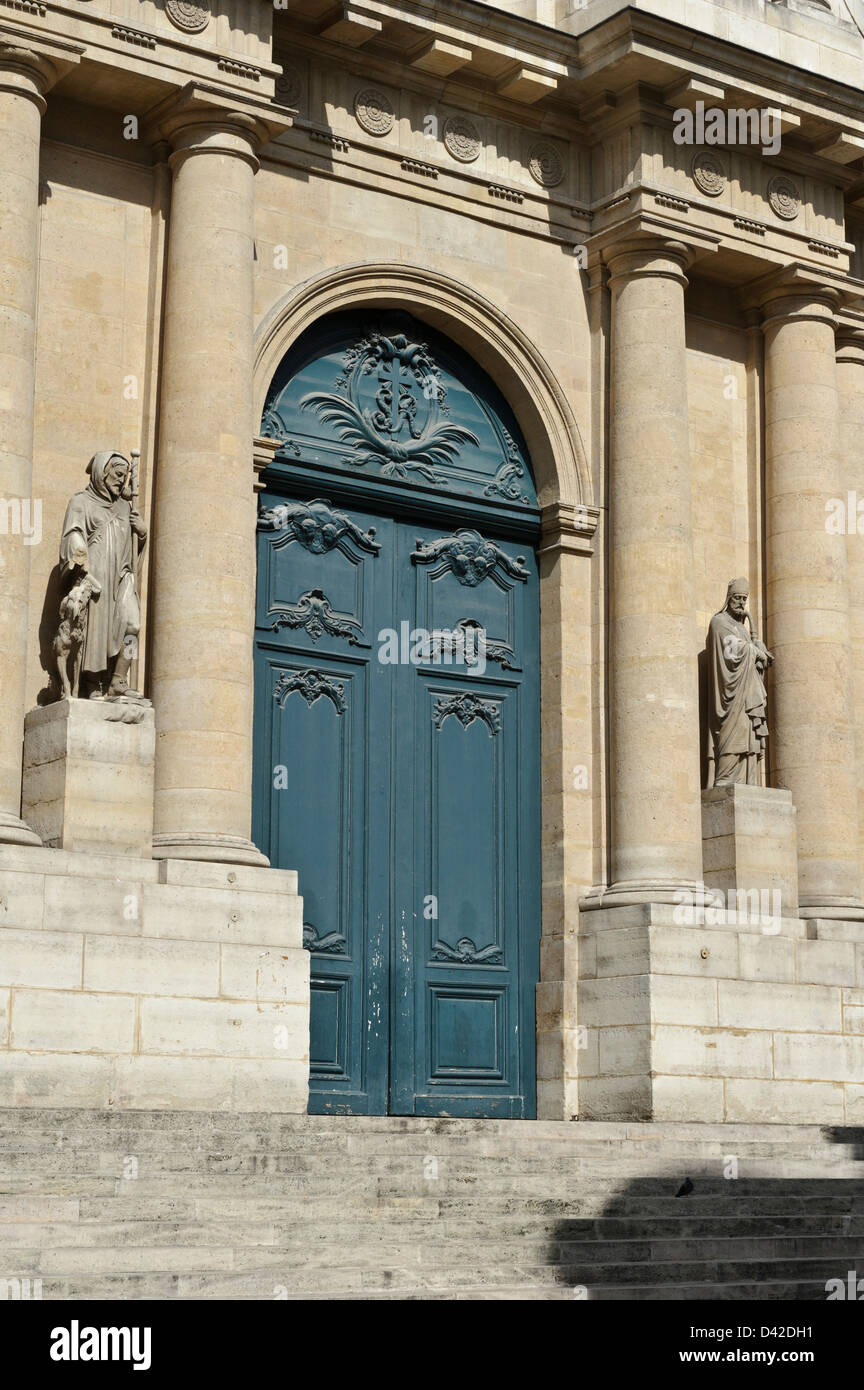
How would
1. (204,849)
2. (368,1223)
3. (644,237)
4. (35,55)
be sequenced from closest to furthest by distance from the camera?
(368,1223), (204,849), (35,55), (644,237)

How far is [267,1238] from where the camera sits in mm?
11883

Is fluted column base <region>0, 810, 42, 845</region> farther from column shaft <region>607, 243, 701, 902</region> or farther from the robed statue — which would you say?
the robed statue

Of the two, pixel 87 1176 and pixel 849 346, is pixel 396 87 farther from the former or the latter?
pixel 87 1176

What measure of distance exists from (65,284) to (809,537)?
7.78 m

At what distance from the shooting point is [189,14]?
17.5 metres

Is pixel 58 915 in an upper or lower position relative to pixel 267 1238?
upper

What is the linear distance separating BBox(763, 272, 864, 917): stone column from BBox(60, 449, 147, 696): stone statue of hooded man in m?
7.08

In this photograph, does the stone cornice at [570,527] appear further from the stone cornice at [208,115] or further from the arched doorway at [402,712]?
the stone cornice at [208,115]

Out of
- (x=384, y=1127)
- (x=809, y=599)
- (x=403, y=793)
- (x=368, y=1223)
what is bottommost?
(x=368, y=1223)

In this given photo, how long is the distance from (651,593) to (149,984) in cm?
660

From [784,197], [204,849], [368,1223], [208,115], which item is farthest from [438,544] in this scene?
[368,1223]

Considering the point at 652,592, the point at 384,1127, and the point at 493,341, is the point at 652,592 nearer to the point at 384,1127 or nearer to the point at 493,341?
the point at 493,341

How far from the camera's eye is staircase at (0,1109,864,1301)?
11359mm
